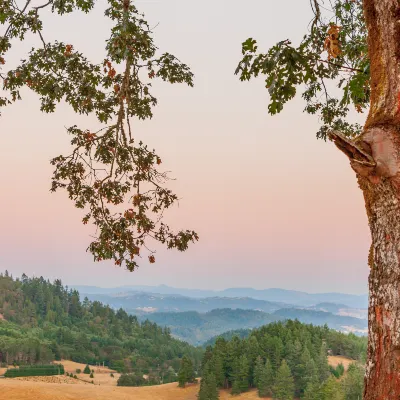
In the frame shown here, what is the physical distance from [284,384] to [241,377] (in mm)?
4113

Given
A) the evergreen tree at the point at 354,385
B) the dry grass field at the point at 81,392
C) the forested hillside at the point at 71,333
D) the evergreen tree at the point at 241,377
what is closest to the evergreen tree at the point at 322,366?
the evergreen tree at the point at 354,385

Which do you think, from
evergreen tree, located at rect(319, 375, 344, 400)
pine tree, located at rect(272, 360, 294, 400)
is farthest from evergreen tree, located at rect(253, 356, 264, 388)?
evergreen tree, located at rect(319, 375, 344, 400)

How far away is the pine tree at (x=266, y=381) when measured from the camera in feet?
110

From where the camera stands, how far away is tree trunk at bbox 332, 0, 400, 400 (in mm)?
1821

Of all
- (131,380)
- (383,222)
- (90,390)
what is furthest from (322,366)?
(383,222)

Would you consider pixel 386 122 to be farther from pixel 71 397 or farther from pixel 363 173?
pixel 71 397

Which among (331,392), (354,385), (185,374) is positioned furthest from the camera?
(185,374)

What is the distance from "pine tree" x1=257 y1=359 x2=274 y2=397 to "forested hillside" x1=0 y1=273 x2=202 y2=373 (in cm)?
2867

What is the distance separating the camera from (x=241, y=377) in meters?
35.4

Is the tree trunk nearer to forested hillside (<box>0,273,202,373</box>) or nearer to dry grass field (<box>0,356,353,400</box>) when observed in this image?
dry grass field (<box>0,356,353,400</box>)

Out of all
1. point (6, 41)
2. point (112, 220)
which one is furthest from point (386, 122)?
point (6, 41)

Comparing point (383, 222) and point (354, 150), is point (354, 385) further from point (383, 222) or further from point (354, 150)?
point (354, 150)

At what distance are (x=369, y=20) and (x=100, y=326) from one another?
277 ft

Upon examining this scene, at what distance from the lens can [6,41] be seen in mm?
5918
